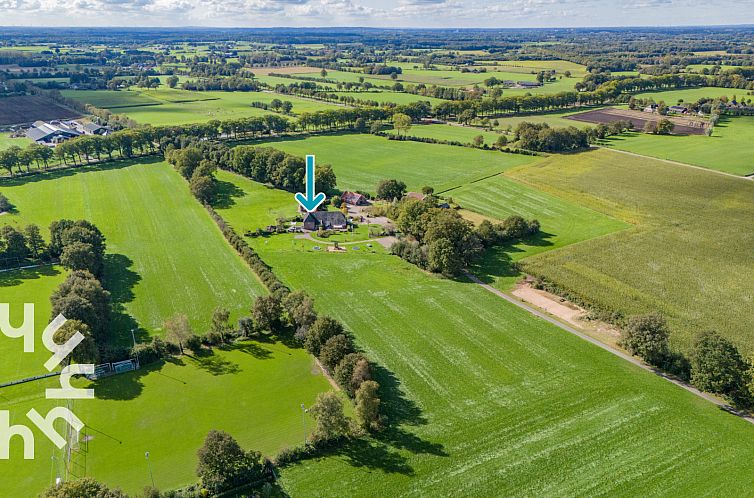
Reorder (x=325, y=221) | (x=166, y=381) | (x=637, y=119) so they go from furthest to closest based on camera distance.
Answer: (x=637, y=119)
(x=325, y=221)
(x=166, y=381)

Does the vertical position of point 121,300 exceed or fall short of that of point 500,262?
it falls short

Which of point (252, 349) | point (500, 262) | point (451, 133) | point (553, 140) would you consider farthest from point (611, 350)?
point (451, 133)

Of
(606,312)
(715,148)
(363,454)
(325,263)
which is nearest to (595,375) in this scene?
(606,312)

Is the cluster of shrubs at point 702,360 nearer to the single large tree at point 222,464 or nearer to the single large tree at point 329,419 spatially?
the single large tree at point 329,419

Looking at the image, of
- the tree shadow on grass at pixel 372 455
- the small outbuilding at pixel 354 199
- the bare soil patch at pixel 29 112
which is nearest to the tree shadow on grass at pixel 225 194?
the small outbuilding at pixel 354 199

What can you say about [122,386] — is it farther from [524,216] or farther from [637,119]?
[637,119]

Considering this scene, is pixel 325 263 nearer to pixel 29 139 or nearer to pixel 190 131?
pixel 190 131
